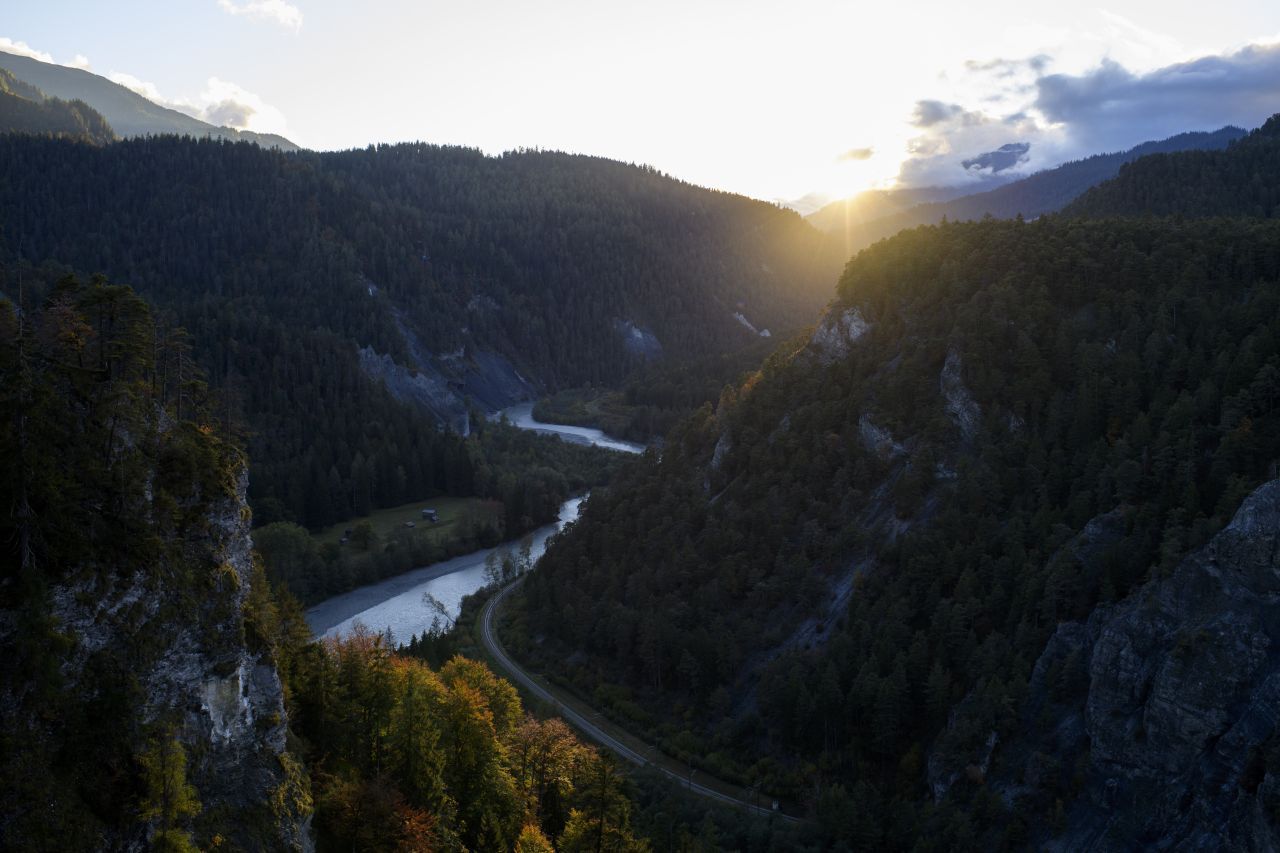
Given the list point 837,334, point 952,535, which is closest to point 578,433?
point 837,334

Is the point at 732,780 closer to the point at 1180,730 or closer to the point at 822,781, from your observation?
the point at 822,781

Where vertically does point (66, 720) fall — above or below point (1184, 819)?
above

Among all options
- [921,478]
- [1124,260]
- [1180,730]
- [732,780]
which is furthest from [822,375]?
[1180,730]

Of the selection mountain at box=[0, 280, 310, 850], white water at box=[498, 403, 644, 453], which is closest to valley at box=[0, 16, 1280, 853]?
mountain at box=[0, 280, 310, 850]

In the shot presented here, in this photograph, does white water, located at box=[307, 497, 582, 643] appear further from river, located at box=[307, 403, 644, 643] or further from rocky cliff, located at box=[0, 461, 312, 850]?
rocky cliff, located at box=[0, 461, 312, 850]

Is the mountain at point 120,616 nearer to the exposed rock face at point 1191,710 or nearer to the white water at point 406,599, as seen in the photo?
the exposed rock face at point 1191,710

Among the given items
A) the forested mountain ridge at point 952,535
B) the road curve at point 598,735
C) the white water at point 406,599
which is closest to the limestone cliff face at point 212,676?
the forested mountain ridge at point 952,535
